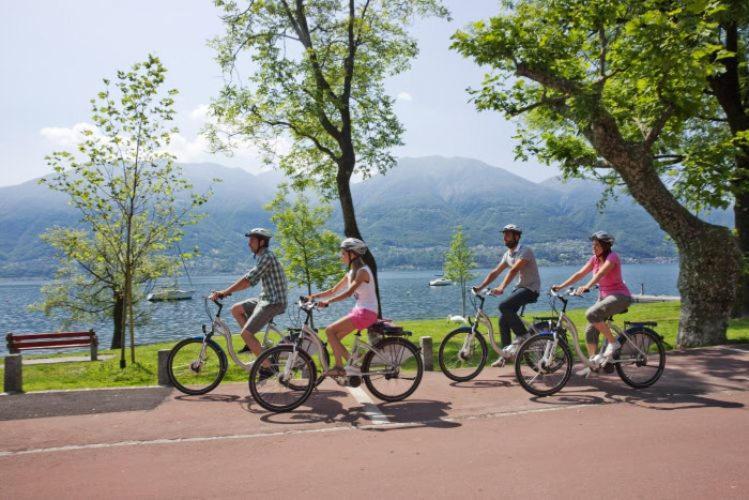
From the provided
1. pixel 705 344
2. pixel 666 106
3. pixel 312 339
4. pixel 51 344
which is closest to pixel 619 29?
pixel 666 106

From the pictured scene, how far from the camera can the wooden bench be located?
594 inches

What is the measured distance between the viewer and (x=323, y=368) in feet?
22.3

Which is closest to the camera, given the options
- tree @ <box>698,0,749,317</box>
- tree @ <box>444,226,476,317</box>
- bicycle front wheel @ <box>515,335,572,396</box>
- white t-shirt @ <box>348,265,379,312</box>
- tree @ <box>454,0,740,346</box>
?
white t-shirt @ <box>348,265,379,312</box>

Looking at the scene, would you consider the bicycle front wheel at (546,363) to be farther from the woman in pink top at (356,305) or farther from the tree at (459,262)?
→ the tree at (459,262)

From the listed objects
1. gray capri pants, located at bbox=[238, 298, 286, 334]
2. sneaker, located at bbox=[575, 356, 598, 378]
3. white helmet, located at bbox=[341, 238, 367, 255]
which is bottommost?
sneaker, located at bbox=[575, 356, 598, 378]

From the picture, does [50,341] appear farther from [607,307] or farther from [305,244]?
[305,244]

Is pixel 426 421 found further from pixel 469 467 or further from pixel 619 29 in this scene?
pixel 619 29

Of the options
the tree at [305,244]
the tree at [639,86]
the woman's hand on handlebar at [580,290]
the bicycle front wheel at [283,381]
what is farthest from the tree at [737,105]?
the tree at [305,244]

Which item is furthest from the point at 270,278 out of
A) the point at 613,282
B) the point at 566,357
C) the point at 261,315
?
the point at 613,282

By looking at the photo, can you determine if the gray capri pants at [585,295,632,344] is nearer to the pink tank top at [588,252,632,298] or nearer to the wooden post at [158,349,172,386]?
the pink tank top at [588,252,632,298]

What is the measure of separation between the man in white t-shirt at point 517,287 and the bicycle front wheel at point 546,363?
869 mm

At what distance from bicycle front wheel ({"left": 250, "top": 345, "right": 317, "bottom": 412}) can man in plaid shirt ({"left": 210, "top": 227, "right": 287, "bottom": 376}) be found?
102 cm

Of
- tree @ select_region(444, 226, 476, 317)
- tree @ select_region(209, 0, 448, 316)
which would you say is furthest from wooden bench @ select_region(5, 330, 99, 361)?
tree @ select_region(444, 226, 476, 317)

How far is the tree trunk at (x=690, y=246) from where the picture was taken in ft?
37.2
